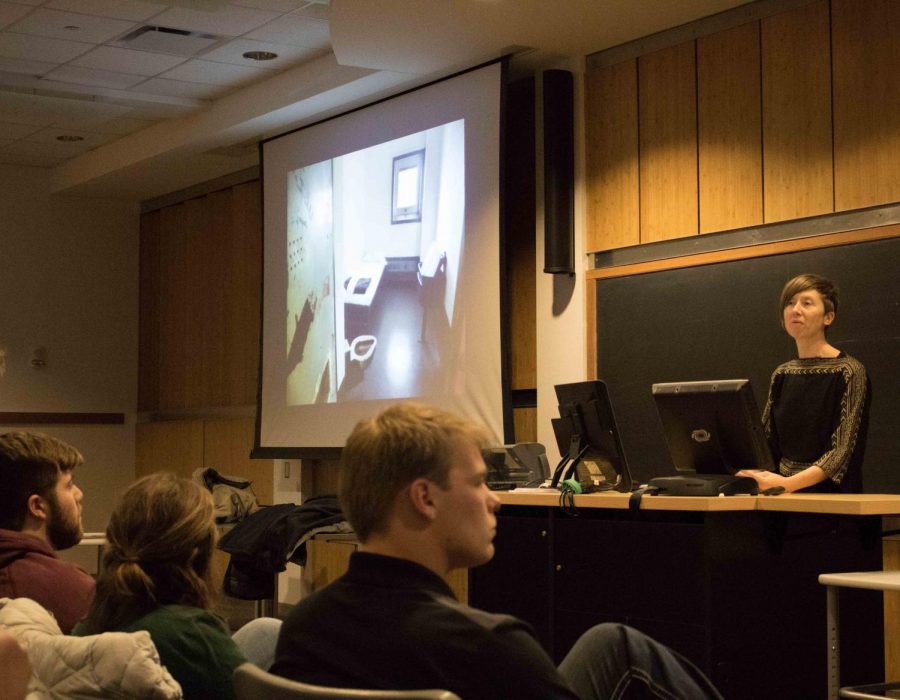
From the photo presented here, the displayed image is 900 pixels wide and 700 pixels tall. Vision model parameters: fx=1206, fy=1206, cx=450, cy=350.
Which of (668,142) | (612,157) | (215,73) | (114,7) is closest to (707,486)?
(668,142)

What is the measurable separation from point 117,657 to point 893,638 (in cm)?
384

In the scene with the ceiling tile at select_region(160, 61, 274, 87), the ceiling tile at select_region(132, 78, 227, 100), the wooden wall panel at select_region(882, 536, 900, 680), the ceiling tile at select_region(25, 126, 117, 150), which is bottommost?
the wooden wall panel at select_region(882, 536, 900, 680)

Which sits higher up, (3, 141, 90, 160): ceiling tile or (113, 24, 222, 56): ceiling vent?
(113, 24, 222, 56): ceiling vent

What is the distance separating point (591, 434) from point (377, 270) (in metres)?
3.24

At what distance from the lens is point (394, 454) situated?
1.58 meters

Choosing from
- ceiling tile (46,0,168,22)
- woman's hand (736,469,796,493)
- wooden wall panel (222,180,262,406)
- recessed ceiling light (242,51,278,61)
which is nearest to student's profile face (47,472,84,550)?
woman's hand (736,469,796,493)

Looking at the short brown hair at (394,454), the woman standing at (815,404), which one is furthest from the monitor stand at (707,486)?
the short brown hair at (394,454)

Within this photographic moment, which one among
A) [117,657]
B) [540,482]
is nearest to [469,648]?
[117,657]

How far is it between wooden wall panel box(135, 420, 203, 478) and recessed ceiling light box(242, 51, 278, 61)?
10.8ft

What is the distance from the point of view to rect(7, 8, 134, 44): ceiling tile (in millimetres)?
6527

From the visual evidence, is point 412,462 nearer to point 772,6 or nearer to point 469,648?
point 469,648

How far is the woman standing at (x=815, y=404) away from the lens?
3.93 metres

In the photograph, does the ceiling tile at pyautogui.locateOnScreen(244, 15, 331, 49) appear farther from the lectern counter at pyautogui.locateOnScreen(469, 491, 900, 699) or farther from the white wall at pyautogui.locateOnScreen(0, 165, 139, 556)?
the white wall at pyautogui.locateOnScreen(0, 165, 139, 556)

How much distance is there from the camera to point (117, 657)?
1.66 meters
